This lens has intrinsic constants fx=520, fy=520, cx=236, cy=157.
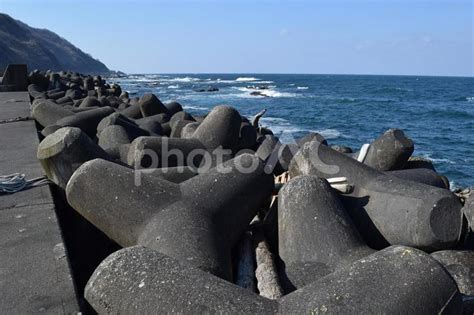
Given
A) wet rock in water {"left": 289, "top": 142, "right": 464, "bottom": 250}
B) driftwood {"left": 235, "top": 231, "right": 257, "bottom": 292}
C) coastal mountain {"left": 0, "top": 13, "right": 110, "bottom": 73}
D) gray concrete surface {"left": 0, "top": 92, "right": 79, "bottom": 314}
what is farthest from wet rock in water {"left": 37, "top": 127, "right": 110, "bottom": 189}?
coastal mountain {"left": 0, "top": 13, "right": 110, "bottom": 73}

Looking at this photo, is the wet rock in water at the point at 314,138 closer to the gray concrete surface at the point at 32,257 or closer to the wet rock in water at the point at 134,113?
the gray concrete surface at the point at 32,257

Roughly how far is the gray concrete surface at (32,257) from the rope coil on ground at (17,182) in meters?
0.06

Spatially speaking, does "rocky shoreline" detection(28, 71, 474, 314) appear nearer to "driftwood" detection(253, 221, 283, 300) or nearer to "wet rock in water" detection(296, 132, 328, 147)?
"driftwood" detection(253, 221, 283, 300)

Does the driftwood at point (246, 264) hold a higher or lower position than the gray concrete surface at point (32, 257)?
lower

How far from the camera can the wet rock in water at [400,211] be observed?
279cm

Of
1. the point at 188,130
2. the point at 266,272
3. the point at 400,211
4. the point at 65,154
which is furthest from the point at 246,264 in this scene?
the point at 188,130

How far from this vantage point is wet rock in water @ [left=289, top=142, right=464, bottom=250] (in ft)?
9.14

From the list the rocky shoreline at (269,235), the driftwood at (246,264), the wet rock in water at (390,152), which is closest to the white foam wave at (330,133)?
the wet rock in water at (390,152)

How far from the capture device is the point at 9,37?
75625 mm

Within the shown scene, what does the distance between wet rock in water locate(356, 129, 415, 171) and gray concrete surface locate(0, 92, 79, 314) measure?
251 centimetres

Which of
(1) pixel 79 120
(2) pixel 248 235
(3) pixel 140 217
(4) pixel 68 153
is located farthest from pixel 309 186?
(1) pixel 79 120

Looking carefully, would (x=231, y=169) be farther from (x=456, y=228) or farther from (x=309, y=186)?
(x=456, y=228)

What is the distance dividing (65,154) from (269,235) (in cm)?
145

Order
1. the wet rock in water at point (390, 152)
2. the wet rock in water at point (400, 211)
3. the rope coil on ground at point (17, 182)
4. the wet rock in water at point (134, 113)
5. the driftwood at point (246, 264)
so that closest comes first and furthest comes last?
the driftwood at point (246, 264) → the wet rock in water at point (400, 211) → the rope coil on ground at point (17, 182) → the wet rock in water at point (390, 152) → the wet rock in water at point (134, 113)
